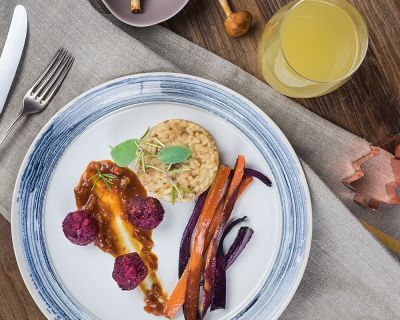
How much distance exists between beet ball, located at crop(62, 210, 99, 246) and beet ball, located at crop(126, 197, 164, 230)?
3.7 inches

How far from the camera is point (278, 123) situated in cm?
144

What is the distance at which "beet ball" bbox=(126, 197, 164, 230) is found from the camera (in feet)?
4.41

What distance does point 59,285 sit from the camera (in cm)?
142

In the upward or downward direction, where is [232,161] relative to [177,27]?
downward

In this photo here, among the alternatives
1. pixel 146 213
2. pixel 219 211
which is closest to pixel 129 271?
pixel 146 213

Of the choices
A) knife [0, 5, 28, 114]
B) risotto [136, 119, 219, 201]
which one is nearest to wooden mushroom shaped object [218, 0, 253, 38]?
risotto [136, 119, 219, 201]

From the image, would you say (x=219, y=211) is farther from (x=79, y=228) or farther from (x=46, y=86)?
(x=46, y=86)

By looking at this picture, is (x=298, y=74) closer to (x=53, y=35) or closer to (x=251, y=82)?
(x=251, y=82)

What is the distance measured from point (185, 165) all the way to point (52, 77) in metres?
0.39

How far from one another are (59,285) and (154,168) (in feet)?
1.19

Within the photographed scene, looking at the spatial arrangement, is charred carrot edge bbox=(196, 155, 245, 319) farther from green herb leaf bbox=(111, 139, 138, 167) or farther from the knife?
the knife

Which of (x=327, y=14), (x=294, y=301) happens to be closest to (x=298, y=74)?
(x=327, y=14)

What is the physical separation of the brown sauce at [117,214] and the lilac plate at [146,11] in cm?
35

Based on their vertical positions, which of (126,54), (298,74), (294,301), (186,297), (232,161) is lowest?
(294,301)
